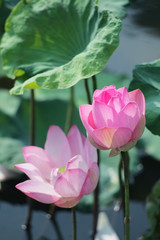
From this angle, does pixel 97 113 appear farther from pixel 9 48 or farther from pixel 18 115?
pixel 18 115

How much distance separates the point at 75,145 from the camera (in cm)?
80

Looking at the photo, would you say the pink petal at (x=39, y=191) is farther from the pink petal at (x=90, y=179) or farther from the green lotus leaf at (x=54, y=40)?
the green lotus leaf at (x=54, y=40)

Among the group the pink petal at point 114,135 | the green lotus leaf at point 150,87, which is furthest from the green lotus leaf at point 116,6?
the pink petal at point 114,135

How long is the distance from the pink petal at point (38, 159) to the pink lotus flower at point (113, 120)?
0.14 m

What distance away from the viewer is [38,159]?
2.57 feet

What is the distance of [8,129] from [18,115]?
0.27 feet

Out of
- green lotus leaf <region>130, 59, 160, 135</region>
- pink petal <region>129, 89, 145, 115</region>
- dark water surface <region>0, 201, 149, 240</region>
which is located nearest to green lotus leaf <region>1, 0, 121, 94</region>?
green lotus leaf <region>130, 59, 160, 135</region>

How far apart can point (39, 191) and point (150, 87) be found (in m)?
0.32

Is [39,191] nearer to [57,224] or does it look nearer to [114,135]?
[114,135]

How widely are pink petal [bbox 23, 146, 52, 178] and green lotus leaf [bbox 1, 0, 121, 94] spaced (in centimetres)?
14

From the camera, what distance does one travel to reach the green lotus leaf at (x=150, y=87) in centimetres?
79

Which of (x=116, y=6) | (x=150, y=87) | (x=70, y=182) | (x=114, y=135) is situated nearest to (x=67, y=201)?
(x=70, y=182)

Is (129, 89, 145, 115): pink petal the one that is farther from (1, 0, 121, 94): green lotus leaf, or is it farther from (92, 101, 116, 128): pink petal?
(1, 0, 121, 94): green lotus leaf

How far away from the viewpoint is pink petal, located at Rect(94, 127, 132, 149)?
64cm
